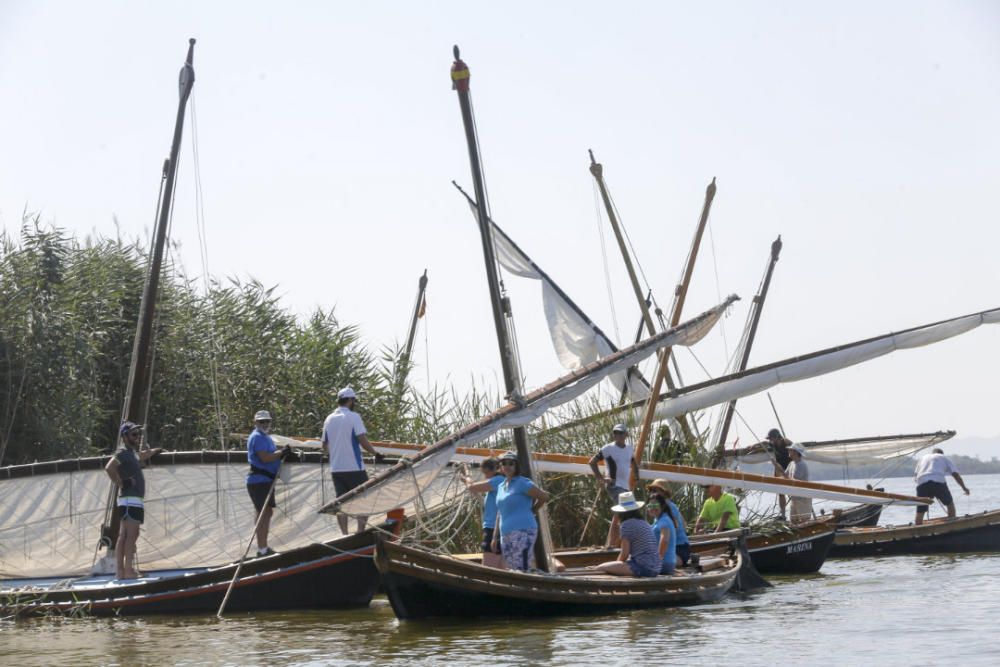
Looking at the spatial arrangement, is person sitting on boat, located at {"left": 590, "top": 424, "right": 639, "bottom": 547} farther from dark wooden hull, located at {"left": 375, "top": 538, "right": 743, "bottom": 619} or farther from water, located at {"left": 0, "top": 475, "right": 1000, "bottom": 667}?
dark wooden hull, located at {"left": 375, "top": 538, "right": 743, "bottom": 619}

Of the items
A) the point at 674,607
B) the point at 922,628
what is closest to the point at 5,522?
the point at 674,607

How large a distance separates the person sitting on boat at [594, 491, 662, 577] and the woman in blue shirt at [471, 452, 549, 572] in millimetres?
1310

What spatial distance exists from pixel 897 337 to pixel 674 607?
27.8ft

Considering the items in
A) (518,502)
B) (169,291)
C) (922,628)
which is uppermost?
(169,291)

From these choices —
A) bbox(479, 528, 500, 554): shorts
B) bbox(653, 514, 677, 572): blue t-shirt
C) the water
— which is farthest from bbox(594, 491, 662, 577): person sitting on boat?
bbox(479, 528, 500, 554): shorts

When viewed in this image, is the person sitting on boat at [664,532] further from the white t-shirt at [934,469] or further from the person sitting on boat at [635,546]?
the white t-shirt at [934,469]

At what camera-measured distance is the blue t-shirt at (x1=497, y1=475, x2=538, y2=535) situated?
15.5m

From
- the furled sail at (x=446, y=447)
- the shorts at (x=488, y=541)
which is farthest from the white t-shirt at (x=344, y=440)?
the shorts at (x=488, y=541)

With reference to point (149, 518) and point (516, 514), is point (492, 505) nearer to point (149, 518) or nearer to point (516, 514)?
point (516, 514)

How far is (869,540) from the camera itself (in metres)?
25.8

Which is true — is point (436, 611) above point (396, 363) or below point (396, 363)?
below

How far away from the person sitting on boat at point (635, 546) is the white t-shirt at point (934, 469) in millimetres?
11371

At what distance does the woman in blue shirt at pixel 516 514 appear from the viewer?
15453 mm

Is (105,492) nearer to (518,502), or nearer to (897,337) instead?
(518,502)
